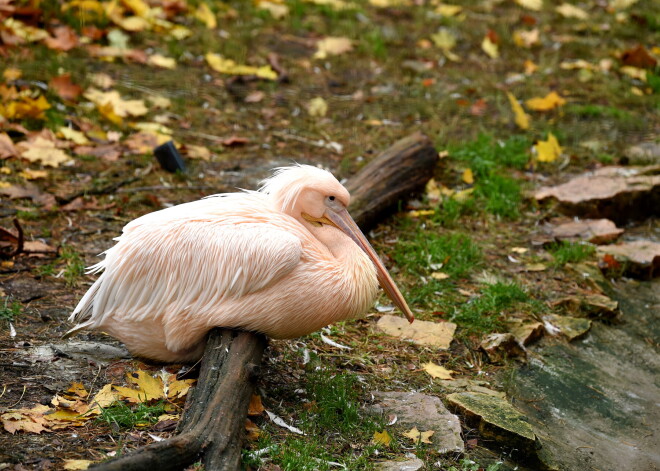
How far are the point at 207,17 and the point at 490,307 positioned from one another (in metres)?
5.36

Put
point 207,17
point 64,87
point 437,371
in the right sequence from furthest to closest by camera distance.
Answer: point 207,17 → point 64,87 → point 437,371

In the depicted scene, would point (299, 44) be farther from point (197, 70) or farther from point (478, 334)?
point (478, 334)

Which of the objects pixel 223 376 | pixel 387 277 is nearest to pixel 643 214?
pixel 387 277

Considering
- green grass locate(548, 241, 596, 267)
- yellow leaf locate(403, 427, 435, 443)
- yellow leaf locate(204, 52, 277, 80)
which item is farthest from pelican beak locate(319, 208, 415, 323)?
yellow leaf locate(204, 52, 277, 80)

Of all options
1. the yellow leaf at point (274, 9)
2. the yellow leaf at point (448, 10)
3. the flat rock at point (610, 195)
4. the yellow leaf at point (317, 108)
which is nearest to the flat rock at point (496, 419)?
the flat rock at point (610, 195)

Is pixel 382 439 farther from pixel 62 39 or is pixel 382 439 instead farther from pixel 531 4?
pixel 531 4

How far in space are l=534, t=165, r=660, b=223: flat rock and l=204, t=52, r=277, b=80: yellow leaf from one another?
10.4 ft

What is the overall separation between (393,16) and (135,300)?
7.05 metres

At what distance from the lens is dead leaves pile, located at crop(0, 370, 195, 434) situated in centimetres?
329

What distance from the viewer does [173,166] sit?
245 inches

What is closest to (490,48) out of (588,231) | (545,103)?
(545,103)

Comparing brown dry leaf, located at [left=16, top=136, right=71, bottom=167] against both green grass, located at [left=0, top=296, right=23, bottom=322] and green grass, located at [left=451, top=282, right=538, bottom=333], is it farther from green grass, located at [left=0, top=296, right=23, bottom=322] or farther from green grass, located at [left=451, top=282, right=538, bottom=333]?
→ green grass, located at [left=451, top=282, right=538, bottom=333]

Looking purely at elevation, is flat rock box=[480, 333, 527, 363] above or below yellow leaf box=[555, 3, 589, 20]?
below

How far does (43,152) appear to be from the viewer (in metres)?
6.00
